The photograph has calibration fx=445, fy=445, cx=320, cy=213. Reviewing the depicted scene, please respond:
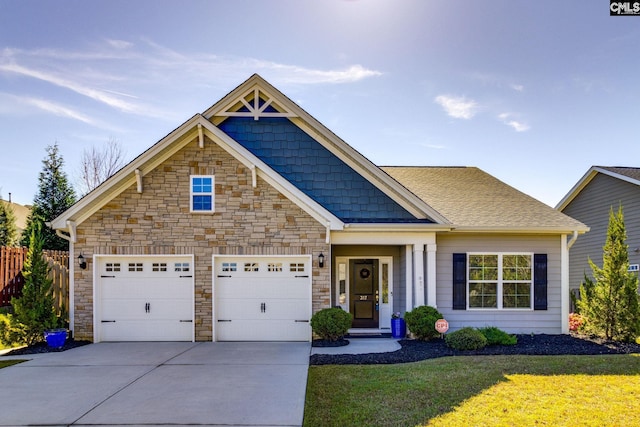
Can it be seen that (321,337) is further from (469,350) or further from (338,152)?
(338,152)

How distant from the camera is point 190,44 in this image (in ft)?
39.4

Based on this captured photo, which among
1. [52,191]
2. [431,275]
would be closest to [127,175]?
[431,275]

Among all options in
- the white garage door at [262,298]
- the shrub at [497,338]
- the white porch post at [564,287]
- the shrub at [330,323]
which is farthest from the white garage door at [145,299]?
the white porch post at [564,287]

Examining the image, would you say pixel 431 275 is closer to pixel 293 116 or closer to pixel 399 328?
pixel 399 328

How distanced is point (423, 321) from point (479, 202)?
4.41m

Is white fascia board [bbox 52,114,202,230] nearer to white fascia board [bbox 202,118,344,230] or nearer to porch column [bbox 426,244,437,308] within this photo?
white fascia board [bbox 202,118,344,230]

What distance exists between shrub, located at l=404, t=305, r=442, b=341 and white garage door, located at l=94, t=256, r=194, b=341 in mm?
5537

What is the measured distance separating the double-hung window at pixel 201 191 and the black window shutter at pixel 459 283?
668cm

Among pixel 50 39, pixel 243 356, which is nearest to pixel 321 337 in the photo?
pixel 243 356

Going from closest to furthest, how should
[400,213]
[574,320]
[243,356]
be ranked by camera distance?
[243,356] < [400,213] < [574,320]

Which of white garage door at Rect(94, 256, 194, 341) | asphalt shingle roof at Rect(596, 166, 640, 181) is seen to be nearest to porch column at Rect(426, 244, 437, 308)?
white garage door at Rect(94, 256, 194, 341)

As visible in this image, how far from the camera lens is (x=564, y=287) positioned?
12.1 metres

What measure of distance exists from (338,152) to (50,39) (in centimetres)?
914

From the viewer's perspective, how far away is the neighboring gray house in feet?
53.1
